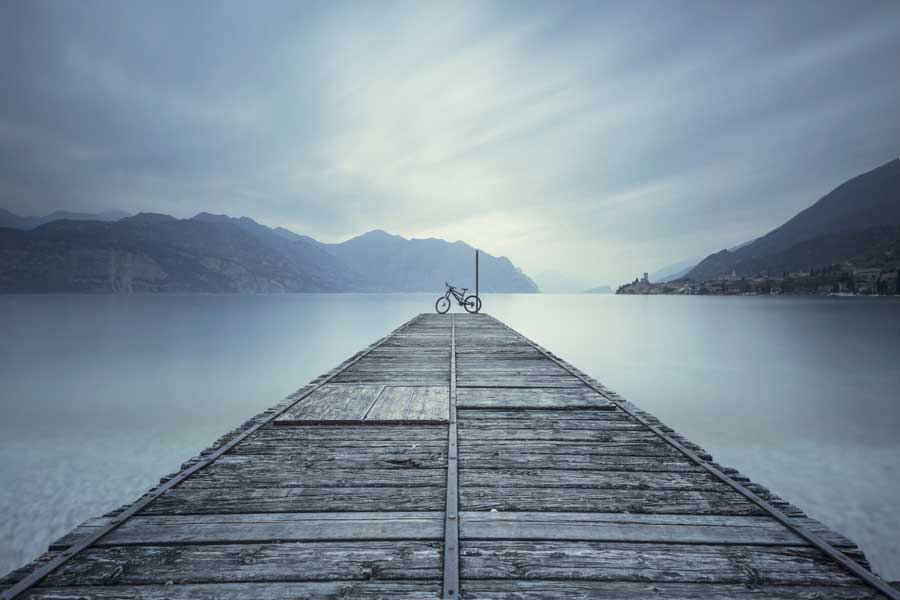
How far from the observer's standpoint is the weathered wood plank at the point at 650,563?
264 centimetres

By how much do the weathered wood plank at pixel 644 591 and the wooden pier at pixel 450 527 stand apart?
0.01 meters

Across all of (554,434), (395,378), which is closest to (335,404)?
(395,378)

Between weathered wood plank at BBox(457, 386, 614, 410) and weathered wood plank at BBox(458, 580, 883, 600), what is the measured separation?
352cm

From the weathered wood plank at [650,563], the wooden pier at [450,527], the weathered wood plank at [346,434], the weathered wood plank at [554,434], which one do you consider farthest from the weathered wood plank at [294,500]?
the weathered wood plank at [554,434]

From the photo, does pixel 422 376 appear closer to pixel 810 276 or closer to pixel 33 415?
pixel 33 415

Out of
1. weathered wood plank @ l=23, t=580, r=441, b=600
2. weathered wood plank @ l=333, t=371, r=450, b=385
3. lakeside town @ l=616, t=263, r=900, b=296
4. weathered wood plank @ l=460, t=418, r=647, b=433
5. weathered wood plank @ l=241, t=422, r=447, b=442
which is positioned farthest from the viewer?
lakeside town @ l=616, t=263, r=900, b=296

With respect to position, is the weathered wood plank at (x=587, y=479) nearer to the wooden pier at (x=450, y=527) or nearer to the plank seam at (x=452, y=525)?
the wooden pier at (x=450, y=527)

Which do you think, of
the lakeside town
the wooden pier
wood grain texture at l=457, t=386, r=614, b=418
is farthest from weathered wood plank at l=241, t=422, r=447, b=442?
the lakeside town

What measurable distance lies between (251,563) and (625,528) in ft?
8.15

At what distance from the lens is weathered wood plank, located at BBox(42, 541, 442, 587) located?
2.62 metres

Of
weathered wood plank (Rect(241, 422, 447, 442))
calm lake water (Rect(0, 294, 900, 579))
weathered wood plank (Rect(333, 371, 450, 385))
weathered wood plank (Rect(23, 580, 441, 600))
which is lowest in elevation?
calm lake water (Rect(0, 294, 900, 579))

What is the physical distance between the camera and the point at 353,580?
2.60m

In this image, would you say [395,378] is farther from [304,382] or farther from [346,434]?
[304,382]

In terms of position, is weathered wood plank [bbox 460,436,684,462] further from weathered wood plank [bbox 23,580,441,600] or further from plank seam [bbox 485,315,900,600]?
weathered wood plank [bbox 23,580,441,600]
